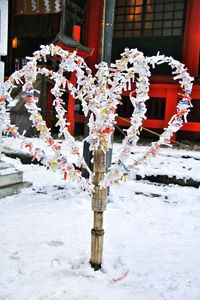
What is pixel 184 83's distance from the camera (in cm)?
280

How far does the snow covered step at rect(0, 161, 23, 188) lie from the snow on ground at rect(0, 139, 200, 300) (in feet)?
0.83

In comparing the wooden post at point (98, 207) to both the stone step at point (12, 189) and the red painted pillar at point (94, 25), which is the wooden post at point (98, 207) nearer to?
the stone step at point (12, 189)

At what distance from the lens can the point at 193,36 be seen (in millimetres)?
10930

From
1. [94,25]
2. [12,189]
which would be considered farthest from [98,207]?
[94,25]

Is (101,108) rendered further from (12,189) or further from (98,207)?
(12,189)

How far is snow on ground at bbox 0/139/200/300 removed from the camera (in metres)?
2.62

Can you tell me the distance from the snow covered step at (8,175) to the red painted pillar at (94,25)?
26.0 ft

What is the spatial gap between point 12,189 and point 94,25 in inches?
366

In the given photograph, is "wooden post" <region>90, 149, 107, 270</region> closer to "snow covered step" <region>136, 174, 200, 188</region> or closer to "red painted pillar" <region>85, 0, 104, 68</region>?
"snow covered step" <region>136, 174, 200, 188</region>

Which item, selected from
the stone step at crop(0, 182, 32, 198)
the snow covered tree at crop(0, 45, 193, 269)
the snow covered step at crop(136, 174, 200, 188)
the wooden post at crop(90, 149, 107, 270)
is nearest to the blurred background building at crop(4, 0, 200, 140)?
the snow covered step at crop(136, 174, 200, 188)

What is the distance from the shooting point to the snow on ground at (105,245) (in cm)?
262

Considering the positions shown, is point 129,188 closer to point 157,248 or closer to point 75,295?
point 157,248

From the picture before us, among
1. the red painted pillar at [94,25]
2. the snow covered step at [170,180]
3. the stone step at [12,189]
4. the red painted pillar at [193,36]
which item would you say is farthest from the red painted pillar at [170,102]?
the stone step at [12,189]

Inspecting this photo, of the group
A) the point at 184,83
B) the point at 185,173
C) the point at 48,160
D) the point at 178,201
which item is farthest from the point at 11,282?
the point at 185,173
